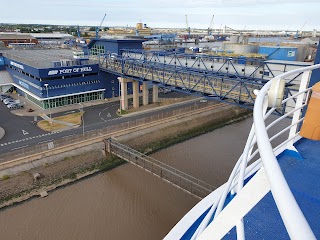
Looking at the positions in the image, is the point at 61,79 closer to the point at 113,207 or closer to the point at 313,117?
the point at 113,207

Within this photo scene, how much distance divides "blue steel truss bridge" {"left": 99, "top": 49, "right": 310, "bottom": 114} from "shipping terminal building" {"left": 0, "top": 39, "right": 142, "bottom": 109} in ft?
7.62

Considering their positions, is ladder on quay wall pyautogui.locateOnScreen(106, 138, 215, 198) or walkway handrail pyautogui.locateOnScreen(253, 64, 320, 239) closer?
walkway handrail pyautogui.locateOnScreen(253, 64, 320, 239)

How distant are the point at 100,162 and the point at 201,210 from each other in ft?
63.7

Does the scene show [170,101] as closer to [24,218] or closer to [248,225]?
[24,218]

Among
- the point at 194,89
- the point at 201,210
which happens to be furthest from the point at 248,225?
the point at 194,89

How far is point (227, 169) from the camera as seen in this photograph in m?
24.1

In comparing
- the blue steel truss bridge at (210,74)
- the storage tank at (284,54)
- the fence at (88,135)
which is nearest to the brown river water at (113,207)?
the fence at (88,135)

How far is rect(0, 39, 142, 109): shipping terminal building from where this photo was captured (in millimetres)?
36453

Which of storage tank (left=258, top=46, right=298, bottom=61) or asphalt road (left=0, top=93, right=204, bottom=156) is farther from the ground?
storage tank (left=258, top=46, right=298, bottom=61)

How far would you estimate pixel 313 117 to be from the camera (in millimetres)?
4961

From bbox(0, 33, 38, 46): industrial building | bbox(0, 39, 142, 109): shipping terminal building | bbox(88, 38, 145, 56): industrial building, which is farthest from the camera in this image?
bbox(0, 33, 38, 46): industrial building

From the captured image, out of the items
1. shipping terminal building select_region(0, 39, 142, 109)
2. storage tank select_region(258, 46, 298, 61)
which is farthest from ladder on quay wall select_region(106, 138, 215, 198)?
storage tank select_region(258, 46, 298, 61)

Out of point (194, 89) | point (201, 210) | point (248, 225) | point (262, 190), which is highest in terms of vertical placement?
point (262, 190)

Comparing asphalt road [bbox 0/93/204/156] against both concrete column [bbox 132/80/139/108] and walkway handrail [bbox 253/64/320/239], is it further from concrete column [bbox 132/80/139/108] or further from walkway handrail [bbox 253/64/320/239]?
walkway handrail [bbox 253/64/320/239]
